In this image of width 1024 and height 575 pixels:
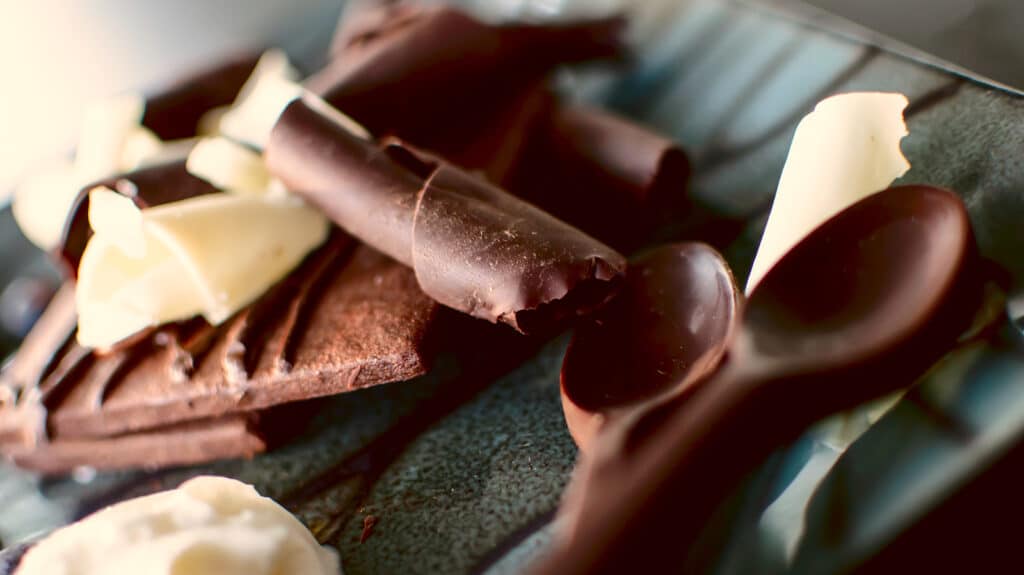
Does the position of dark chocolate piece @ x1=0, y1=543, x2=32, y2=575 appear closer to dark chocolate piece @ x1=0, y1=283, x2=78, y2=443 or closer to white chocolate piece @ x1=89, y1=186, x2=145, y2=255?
dark chocolate piece @ x1=0, y1=283, x2=78, y2=443

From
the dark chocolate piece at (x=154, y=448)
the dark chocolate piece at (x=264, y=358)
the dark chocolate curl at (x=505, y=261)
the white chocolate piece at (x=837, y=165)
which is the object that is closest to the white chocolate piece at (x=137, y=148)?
the dark chocolate piece at (x=264, y=358)

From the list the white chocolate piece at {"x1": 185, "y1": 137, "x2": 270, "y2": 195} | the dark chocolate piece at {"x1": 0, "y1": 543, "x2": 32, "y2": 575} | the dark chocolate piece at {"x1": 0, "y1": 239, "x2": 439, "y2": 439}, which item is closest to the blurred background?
the white chocolate piece at {"x1": 185, "y1": 137, "x2": 270, "y2": 195}

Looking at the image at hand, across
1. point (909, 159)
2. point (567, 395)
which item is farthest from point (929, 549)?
point (909, 159)

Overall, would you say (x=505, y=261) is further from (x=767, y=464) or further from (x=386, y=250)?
(x=767, y=464)

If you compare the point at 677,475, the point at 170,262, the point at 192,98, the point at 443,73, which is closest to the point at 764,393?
the point at 677,475

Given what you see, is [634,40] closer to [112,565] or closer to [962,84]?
[962,84]

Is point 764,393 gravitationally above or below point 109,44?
above
